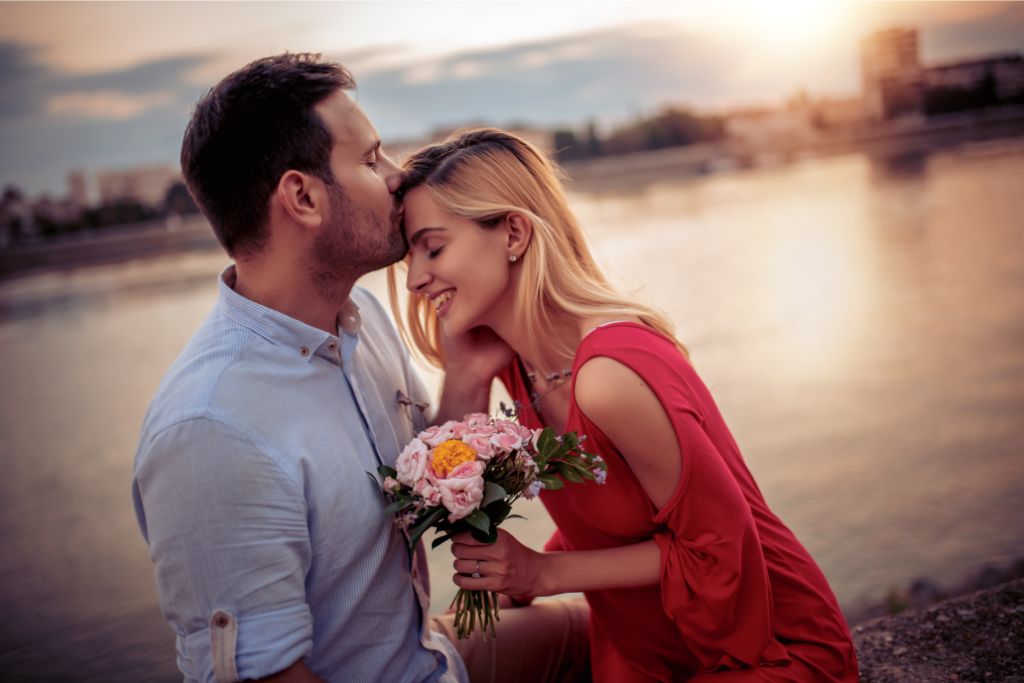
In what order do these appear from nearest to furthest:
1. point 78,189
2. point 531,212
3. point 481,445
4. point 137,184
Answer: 1. point 481,445
2. point 531,212
3. point 78,189
4. point 137,184

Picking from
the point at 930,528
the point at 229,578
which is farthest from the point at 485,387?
the point at 930,528

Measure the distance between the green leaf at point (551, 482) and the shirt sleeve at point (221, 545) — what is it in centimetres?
68

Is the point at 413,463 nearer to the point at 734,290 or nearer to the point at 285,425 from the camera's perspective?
the point at 285,425

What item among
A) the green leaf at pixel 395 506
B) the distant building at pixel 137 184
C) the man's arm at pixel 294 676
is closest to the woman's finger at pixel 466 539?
the green leaf at pixel 395 506

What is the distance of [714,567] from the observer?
2.30 metres

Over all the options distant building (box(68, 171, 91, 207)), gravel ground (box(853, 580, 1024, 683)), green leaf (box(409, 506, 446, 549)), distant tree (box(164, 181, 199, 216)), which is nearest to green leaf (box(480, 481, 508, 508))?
green leaf (box(409, 506, 446, 549))

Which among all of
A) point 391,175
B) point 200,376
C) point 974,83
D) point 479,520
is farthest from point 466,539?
point 974,83

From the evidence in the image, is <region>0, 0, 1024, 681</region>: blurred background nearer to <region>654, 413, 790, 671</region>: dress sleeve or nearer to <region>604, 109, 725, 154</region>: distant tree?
<region>654, 413, 790, 671</region>: dress sleeve

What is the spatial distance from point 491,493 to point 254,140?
3.82 ft

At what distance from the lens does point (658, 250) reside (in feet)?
65.8

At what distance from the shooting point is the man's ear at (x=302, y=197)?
2.35 metres

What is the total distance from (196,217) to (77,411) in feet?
111

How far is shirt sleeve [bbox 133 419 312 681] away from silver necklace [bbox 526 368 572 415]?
3.67ft

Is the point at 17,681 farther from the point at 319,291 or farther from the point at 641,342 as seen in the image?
the point at 641,342
